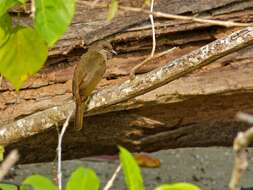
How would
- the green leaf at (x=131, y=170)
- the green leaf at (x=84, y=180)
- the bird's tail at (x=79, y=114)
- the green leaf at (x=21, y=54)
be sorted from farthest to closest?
the bird's tail at (x=79, y=114)
the green leaf at (x=21, y=54)
the green leaf at (x=84, y=180)
the green leaf at (x=131, y=170)

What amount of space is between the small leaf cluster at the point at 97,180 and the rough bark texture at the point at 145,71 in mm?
1537

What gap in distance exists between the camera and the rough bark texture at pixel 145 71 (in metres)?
2.72

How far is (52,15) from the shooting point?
1625mm

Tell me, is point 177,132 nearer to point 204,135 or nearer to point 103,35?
point 204,135

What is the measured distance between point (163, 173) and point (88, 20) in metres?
2.05

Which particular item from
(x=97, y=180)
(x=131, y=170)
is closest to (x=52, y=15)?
(x=97, y=180)

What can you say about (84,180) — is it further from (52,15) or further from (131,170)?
(52,15)

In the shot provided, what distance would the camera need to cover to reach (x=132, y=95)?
2.38 m

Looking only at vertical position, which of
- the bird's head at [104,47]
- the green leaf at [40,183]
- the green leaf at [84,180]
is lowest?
the bird's head at [104,47]

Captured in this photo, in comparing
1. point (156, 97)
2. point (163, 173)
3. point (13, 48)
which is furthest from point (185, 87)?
point (163, 173)

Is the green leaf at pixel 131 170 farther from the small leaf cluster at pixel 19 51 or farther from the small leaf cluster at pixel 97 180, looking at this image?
the small leaf cluster at pixel 19 51

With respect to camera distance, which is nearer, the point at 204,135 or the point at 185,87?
the point at 185,87

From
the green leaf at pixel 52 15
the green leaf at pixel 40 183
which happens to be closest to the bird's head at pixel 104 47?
the green leaf at pixel 52 15

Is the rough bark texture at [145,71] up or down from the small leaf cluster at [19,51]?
down
